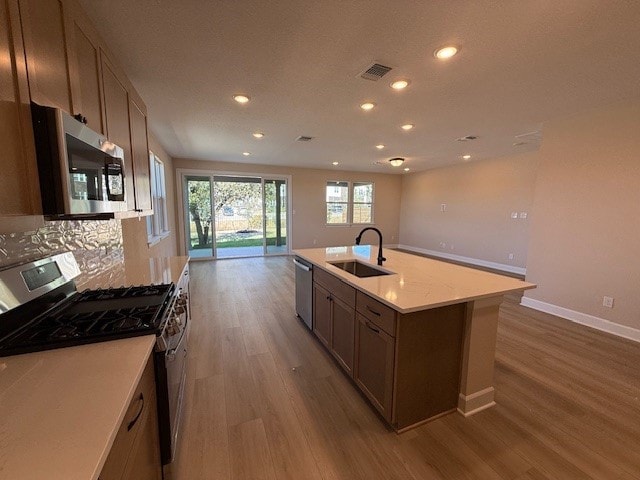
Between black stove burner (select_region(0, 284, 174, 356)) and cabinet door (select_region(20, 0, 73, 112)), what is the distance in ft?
2.87

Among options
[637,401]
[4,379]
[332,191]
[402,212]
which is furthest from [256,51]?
[402,212]

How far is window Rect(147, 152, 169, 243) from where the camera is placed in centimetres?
421

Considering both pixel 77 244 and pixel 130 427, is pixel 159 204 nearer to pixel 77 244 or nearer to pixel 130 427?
pixel 77 244

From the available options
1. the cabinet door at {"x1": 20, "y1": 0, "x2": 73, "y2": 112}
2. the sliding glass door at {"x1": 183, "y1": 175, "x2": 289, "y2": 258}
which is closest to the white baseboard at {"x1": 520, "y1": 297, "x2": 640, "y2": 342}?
the cabinet door at {"x1": 20, "y1": 0, "x2": 73, "y2": 112}

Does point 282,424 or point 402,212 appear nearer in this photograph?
point 282,424

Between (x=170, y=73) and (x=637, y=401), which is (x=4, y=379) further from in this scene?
(x=637, y=401)

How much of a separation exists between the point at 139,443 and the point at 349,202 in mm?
7527

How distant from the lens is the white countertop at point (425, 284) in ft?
5.01

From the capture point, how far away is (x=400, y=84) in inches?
94.3

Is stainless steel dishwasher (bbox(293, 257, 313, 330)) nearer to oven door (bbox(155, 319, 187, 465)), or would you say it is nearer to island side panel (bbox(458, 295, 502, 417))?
island side panel (bbox(458, 295, 502, 417))

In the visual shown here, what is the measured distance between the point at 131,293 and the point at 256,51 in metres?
1.87

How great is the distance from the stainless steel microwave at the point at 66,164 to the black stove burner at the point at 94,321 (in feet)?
1.57

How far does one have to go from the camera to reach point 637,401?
6.27 feet

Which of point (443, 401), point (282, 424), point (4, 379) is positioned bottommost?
point (282, 424)
